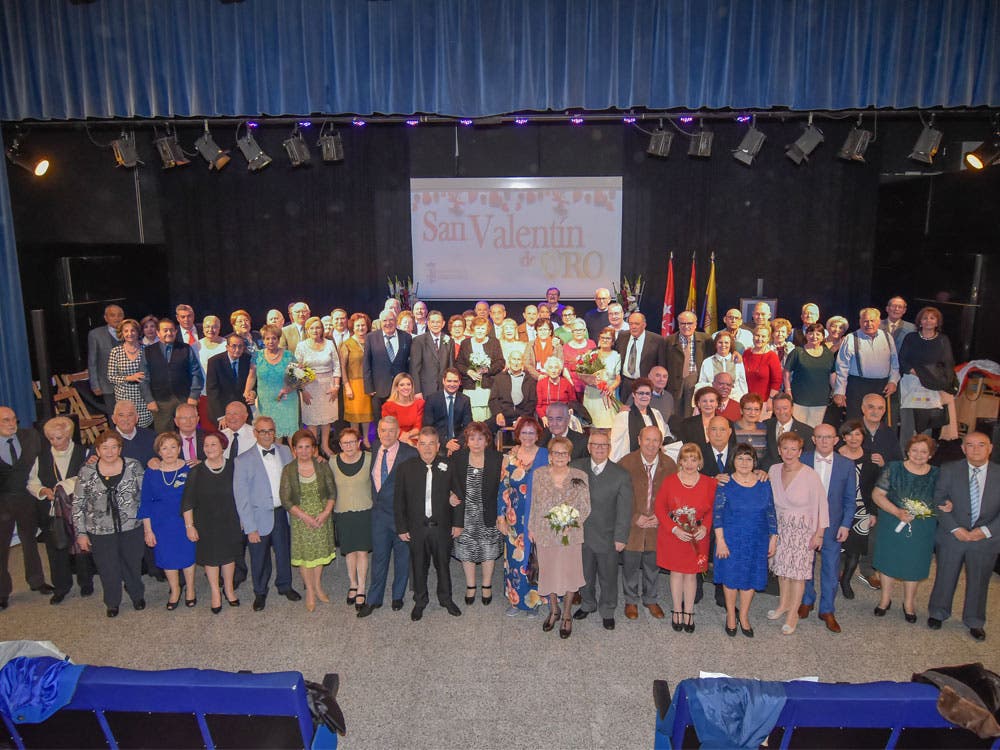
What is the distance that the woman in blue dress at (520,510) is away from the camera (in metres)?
5.01

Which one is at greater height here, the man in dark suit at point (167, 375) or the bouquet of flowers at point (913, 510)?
the man in dark suit at point (167, 375)

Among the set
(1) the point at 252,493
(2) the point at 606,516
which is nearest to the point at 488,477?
(2) the point at 606,516

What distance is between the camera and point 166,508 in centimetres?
522

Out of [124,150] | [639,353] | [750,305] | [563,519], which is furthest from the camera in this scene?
[750,305]

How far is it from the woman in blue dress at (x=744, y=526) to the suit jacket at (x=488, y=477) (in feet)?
5.12

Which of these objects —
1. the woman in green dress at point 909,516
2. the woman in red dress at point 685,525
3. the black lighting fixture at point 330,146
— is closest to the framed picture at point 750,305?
the woman in green dress at point 909,516

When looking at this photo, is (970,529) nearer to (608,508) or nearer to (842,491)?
(842,491)

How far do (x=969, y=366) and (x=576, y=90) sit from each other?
19.0ft

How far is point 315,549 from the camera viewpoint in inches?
208

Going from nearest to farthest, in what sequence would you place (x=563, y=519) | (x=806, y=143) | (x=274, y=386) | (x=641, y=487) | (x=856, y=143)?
(x=563, y=519)
(x=641, y=487)
(x=274, y=386)
(x=856, y=143)
(x=806, y=143)

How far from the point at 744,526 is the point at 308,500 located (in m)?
3.12

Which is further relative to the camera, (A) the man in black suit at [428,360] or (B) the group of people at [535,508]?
(A) the man in black suit at [428,360]

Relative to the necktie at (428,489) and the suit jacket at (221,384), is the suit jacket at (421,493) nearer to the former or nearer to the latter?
the necktie at (428,489)

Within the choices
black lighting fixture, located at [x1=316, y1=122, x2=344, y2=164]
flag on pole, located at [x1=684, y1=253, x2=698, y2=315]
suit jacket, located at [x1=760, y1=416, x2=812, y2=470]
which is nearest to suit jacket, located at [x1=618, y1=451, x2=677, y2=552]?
suit jacket, located at [x1=760, y1=416, x2=812, y2=470]
